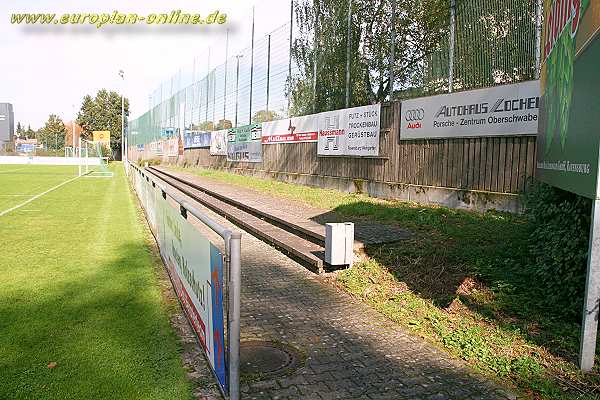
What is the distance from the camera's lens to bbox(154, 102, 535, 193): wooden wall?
8.70 meters

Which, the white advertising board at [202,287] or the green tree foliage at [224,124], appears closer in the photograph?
the white advertising board at [202,287]

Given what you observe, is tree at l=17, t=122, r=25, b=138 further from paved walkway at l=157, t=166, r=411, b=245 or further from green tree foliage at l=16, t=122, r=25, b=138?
paved walkway at l=157, t=166, r=411, b=245

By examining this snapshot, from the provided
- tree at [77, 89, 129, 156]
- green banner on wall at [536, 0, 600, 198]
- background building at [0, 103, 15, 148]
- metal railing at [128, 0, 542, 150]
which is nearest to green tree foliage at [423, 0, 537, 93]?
metal railing at [128, 0, 542, 150]

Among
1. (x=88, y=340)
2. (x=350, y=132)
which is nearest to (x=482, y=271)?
(x=88, y=340)

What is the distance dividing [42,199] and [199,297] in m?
15.2

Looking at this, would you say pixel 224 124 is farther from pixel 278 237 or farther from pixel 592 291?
pixel 592 291

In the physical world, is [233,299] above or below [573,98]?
below

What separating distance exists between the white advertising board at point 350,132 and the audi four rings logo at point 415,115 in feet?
4.08

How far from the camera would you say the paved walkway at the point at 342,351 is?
335cm

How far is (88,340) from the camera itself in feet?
13.6

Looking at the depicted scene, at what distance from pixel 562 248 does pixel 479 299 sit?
993mm

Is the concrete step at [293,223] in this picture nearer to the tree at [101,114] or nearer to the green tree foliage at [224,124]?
the green tree foliage at [224,124]

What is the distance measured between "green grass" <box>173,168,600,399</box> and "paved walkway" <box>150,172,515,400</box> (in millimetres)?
223

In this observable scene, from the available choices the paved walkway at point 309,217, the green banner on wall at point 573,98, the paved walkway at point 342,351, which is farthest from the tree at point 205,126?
the green banner on wall at point 573,98
